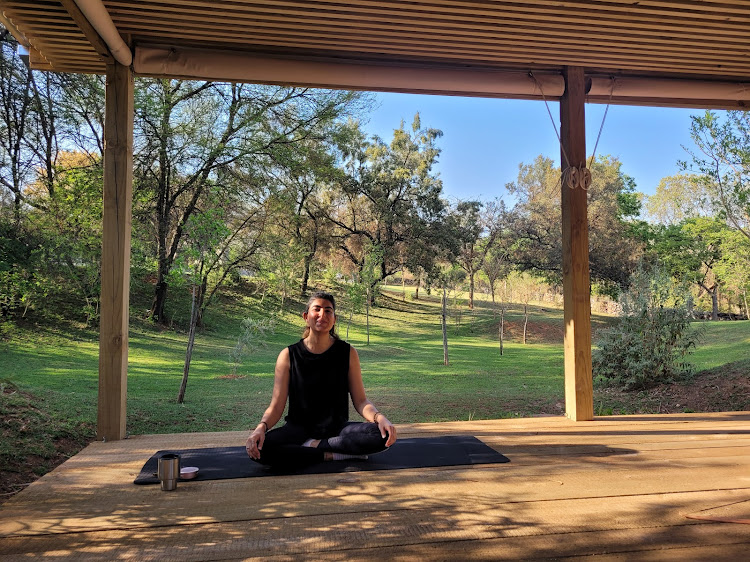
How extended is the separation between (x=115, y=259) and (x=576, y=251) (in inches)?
103

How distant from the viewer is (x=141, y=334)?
25.6ft

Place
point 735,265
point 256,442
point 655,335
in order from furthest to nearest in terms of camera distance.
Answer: point 735,265
point 655,335
point 256,442

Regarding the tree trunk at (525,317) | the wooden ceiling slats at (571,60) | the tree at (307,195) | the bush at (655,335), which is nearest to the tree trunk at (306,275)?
the tree at (307,195)

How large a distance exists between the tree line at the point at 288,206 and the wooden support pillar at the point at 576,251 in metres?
4.18

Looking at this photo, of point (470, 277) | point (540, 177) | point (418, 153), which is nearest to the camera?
point (470, 277)

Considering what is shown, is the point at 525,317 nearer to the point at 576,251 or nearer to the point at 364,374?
the point at 364,374

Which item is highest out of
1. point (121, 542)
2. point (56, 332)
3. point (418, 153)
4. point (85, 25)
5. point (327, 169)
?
point (418, 153)

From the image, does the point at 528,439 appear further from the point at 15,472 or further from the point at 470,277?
the point at 470,277

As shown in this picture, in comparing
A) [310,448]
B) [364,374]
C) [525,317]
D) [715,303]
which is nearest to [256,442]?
[310,448]

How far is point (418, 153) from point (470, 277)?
2.60 meters

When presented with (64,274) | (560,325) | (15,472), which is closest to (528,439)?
(15,472)

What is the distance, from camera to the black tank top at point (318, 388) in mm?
2381

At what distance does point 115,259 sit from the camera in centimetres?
281

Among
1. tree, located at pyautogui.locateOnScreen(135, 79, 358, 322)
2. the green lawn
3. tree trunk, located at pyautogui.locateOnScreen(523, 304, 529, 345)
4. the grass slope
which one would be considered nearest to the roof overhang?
the grass slope
